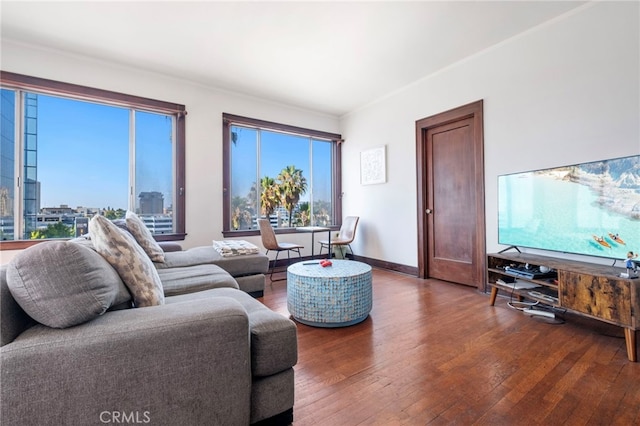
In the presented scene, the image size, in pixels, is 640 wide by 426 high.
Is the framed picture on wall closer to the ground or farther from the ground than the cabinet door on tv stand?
farther from the ground

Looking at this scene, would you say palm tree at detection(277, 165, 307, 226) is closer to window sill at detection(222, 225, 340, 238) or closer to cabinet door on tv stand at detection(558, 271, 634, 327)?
window sill at detection(222, 225, 340, 238)

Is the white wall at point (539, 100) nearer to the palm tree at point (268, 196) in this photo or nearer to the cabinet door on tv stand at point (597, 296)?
the cabinet door on tv stand at point (597, 296)

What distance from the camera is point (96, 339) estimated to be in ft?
2.95

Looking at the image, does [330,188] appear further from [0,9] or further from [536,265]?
[0,9]

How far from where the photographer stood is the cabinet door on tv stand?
6.01 ft

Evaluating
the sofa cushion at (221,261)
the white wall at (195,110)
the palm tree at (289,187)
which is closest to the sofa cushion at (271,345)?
the sofa cushion at (221,261)

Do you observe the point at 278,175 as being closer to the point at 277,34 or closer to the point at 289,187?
the point at 289,187

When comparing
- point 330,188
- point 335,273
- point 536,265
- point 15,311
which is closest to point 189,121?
point 330,188

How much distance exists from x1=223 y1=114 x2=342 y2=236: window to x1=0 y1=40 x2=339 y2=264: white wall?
0.16m

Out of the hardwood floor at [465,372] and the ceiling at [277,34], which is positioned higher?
the ceiling at [277,34]

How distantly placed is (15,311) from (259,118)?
13.6 ft

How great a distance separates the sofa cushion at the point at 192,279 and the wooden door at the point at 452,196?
278cm

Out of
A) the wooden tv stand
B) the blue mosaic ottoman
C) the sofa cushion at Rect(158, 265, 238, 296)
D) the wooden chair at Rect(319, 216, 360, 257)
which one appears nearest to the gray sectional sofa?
the sofa cushion at Rect(158, 265, 238, 296)

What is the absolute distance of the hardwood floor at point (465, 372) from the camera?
1342 mm
